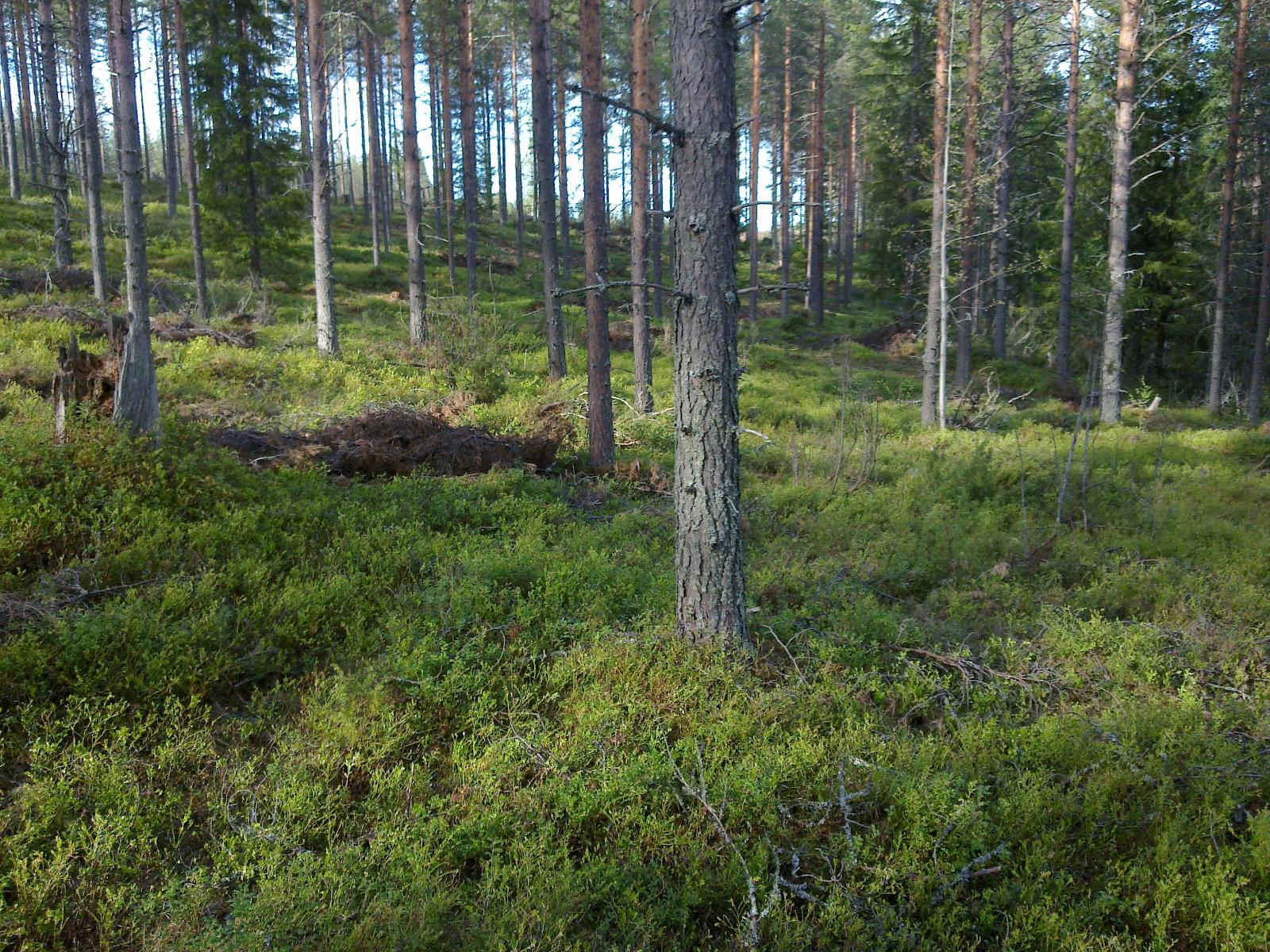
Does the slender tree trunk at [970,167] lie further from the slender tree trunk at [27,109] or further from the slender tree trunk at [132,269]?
the slender tree trunk at [27,109]

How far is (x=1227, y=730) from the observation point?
4.54m

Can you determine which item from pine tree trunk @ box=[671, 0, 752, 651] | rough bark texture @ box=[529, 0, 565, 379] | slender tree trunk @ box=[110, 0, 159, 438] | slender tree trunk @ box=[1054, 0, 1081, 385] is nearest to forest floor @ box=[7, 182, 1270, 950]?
slender tree trunk @ box=[110, 0, 159, 438]

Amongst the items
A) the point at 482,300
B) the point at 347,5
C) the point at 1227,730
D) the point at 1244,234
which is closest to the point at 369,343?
the point at 482,300

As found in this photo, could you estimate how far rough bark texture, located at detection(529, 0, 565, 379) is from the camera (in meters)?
14.0

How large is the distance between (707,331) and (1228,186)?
20092 millimetres

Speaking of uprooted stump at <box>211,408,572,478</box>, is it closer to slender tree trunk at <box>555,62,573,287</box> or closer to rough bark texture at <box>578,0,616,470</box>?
rough bark texture at <box>578,0,616,470</box>

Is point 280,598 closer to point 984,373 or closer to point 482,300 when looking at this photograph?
point 984,373

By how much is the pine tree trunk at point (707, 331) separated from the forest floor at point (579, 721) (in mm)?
550

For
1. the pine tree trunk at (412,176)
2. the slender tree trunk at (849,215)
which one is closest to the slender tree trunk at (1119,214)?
the pine tree trunk at (412,176)

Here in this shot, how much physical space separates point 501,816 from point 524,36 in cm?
3348

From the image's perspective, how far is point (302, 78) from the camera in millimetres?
26062

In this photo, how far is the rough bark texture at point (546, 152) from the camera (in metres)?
14.0

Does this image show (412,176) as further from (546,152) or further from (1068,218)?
(1068,218)

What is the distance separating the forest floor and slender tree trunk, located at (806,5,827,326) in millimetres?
20882
